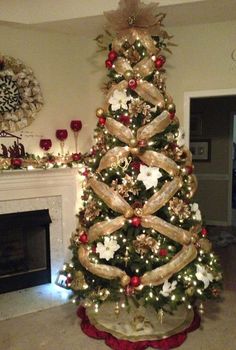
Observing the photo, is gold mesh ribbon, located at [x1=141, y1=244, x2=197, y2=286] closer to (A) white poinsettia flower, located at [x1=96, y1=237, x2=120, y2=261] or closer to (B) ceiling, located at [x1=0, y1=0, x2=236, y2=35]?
(A) white poinsettia flower, located at [x1=96, y1=237, x2=120, y2=261]

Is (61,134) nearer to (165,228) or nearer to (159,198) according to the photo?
(159,198)

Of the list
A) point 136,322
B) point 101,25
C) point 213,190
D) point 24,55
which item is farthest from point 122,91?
point 213,190

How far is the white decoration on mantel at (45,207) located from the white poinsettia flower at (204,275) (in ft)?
4.87

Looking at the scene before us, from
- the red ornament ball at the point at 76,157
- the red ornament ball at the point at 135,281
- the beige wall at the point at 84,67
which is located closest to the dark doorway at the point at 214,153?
the beige wall at the point at 84,67

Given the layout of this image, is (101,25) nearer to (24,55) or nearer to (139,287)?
(24,55)

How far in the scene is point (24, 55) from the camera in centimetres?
317

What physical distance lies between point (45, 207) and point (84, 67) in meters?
1.60

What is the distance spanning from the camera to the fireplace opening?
325cm

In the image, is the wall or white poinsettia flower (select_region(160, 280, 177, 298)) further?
the wall

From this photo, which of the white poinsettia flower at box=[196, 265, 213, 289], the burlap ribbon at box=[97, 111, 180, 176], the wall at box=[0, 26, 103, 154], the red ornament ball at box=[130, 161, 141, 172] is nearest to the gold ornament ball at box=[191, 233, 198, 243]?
the white poinsettia flower at box=[196, 265, 213, 289]

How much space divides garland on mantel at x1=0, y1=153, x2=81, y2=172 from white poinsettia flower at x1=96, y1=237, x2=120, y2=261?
1141 mm

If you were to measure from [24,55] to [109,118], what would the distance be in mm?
1365

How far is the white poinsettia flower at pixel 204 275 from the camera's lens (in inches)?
91.0

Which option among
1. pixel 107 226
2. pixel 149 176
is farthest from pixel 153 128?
pixel 107 226
